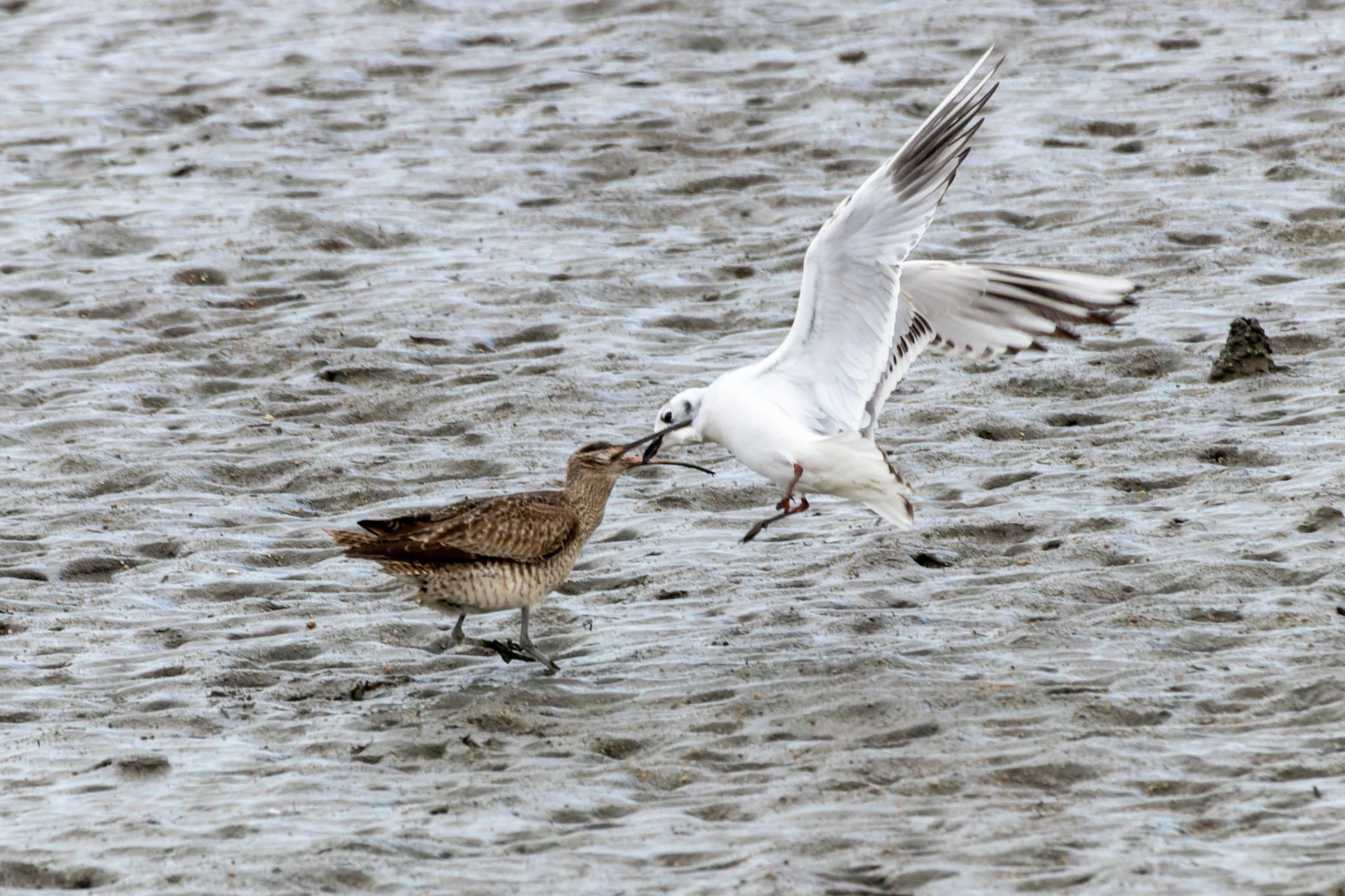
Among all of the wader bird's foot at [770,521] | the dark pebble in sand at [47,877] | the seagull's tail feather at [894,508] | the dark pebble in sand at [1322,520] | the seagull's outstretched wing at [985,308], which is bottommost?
the dark pebble in sand at [1322,520]

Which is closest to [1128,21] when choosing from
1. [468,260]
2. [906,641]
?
[468,260]

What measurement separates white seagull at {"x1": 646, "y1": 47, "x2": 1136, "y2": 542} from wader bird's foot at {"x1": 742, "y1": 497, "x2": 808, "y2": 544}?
0.01m

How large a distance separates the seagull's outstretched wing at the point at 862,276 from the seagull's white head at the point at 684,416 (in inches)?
13.1

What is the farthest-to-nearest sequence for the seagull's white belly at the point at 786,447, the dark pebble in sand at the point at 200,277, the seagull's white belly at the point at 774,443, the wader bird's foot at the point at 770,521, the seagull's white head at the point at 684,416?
the dark pebble in sand at the point at 200,277 < the seagull's white head at the point at 684,416 < the wader bird's foot at the point at 770,521 < the seagull's white belly at the point at 774,443 < the seagull's white belly at the point at 786,447

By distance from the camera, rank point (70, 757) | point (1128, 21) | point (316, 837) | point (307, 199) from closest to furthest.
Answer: point (316, 837)
point (70, 757)
point (307, 199)
point (1128, 21)

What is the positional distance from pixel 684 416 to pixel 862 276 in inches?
42.4

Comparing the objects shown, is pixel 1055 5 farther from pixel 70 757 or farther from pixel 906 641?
pixel 70 757

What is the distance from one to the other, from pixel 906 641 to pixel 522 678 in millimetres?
1511

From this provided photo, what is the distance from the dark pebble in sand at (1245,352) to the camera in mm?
9977

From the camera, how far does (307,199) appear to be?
45.9 feet

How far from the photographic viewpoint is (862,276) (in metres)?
8.37

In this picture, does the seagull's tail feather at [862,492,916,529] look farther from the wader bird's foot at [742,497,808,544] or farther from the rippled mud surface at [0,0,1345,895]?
the wader bird's foot at [742,497,808,544]

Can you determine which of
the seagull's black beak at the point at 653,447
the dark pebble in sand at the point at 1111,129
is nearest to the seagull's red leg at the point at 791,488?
the seagull's black beak at the point at 653,447

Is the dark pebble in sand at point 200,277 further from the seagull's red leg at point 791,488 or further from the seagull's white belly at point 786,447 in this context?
the seagull's red leg at point 791,488
